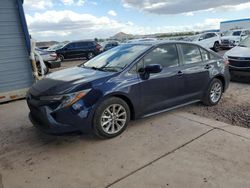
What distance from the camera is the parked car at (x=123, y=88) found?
133 inches

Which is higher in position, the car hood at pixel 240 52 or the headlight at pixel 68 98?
the car hood at pixel 240 52

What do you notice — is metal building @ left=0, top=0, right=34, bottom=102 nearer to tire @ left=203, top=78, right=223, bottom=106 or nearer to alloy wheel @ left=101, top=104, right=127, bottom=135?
alloy wheel @ left=101, top=104, right=127, bottom=135

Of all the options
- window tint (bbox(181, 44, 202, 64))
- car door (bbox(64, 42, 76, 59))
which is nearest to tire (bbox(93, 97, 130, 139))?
window tint (bbox(181, 44, 202, 64))

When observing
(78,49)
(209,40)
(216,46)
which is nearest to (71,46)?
(78,49)

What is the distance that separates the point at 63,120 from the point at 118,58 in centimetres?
163

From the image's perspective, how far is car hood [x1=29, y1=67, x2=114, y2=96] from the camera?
11.2ft

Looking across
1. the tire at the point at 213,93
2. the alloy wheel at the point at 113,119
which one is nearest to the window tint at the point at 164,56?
the alloy wheel at the point at 113,119

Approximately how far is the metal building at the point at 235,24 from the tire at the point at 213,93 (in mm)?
37594

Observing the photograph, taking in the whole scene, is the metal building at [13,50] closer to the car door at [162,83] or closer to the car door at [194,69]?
the car door at [162,83]

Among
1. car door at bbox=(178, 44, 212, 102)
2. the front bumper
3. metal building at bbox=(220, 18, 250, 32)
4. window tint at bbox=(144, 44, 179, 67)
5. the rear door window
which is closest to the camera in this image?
the front bumper

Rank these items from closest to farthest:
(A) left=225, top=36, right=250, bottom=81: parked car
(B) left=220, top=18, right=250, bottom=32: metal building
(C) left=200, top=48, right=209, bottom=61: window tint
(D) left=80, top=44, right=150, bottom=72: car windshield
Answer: (D) left=80, top=44, right=150, bottom=72: car windshield, (C) left=200, top=48, right=209, bottom=61: window tint, (A) left=225, top=36, right=250, bottom=81: parked car, (B) left=220, top=18, right=250, bottom=32: metal building

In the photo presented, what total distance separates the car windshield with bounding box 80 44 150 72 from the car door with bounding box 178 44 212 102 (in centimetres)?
92

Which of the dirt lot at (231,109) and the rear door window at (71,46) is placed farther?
the rear door window at (71,46)

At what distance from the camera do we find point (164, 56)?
4371 mm
